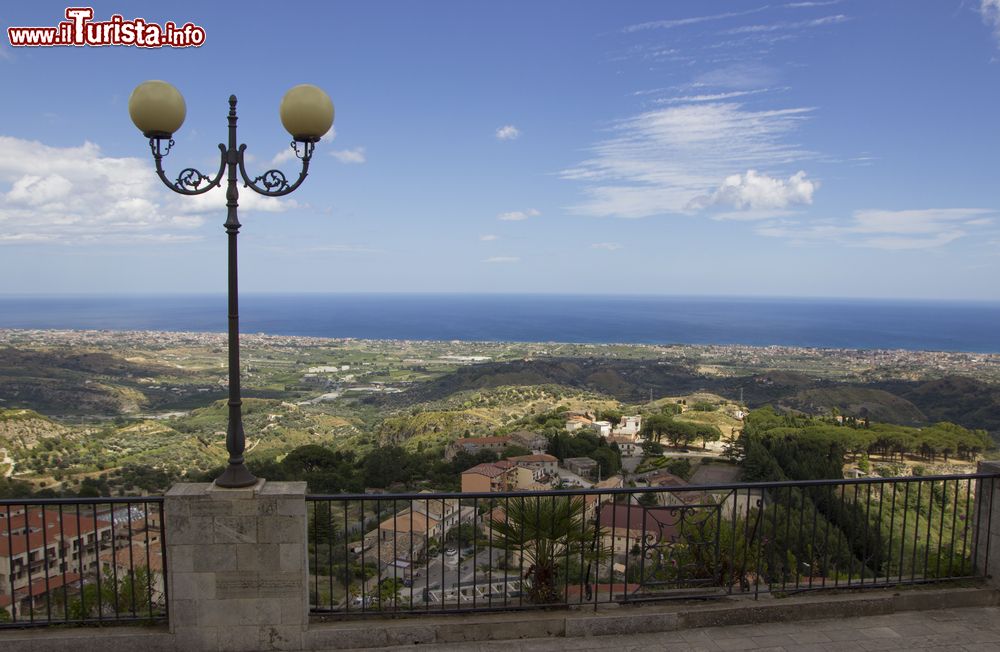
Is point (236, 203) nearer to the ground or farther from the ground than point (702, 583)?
farther from the ground

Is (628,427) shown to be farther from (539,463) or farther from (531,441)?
(539,463)

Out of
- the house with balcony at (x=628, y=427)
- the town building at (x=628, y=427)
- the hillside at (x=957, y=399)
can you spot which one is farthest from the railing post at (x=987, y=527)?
the hillside at (x=957, y=399)

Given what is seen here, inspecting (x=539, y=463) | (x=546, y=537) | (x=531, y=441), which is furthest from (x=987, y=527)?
(x=531, y=441)

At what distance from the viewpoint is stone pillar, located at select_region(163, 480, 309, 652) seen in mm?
3609

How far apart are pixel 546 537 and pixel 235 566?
79.4 inches

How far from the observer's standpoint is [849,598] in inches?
173

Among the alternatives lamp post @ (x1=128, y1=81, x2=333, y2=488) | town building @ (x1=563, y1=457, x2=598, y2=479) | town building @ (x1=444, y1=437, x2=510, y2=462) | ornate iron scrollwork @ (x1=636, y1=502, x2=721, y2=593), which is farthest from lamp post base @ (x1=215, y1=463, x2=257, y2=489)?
town building @ (x1=563, y1=457, x2=598, y2=479)

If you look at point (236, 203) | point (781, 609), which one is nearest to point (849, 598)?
point (781, 609)

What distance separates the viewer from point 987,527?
15.7 feet

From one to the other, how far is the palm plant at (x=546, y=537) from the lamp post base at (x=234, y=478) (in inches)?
65.7

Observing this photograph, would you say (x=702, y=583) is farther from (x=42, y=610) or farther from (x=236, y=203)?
(x=42, y=610)

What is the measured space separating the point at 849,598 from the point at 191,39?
8286 mm

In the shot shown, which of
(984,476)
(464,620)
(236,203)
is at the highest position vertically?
(236,203)

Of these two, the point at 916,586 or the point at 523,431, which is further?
the point at 523,431
